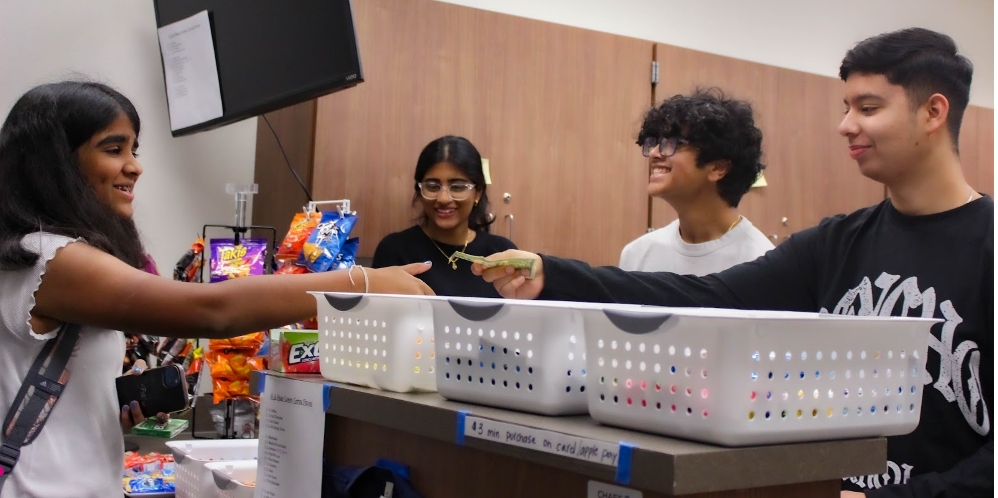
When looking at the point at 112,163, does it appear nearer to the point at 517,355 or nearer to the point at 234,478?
the point at 234,478

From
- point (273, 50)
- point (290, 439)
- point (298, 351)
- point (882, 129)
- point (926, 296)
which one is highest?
point (273, 50)

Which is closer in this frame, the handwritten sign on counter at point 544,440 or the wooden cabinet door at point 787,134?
the handwritten sign on counter at point 544,440

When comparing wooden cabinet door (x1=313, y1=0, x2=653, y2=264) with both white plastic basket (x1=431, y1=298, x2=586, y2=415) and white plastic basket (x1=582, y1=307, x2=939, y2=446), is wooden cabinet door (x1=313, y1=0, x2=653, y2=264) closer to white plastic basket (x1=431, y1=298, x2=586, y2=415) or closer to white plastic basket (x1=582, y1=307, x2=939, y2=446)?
white plastic basket (x1=431, y1=298, x2=586, y2=415)

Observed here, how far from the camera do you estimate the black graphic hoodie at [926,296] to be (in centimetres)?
115

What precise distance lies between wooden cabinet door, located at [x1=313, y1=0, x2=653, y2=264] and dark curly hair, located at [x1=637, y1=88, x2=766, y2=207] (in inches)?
26.0

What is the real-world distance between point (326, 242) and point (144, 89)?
1243mm

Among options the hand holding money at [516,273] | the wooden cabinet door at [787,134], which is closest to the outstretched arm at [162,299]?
the hand holding money at [516,273]

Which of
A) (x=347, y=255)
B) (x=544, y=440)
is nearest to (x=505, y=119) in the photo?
(x=347, y=255)

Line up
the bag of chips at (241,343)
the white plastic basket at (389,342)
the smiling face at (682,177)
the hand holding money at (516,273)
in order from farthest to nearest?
the smiling face at (682,177) < the bag of chips at (241,343) < the hand holding money at (516,273) < the white plastic basket at (389,342)

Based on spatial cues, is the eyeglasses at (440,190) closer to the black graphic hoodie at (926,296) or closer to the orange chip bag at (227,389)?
the orange chip bag at (227,389)

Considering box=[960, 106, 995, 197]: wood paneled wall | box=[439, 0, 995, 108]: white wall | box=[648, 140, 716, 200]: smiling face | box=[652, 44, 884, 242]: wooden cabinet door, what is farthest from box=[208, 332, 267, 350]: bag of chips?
box=[960, 106, 995, 197]: wood paneled wall

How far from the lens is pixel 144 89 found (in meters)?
2.82

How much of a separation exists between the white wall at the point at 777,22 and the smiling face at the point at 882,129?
2127 millimetres

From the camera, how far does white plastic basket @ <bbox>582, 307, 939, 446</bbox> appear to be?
26.2 inches
